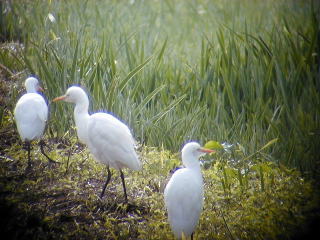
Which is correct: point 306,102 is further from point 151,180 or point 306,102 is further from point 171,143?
point 151,180

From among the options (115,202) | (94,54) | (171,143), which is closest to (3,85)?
(94,54)

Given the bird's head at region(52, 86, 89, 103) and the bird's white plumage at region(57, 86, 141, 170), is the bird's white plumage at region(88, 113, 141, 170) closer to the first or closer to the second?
the bird's white plumage at region(57, 86, 141, 170)

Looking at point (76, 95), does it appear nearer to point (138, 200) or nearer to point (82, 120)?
point (82, 120)

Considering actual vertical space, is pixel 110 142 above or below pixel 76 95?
below

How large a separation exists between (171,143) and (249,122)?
0.73 meters

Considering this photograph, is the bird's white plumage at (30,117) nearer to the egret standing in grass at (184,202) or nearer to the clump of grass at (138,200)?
the clump of grass at (138,200)

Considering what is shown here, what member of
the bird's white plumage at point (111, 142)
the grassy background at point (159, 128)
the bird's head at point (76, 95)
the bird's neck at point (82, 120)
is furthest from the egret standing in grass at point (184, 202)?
the bird's head at point (76, 95)

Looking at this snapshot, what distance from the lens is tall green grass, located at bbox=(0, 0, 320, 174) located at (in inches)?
198

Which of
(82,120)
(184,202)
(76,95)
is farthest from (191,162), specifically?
(76,95)

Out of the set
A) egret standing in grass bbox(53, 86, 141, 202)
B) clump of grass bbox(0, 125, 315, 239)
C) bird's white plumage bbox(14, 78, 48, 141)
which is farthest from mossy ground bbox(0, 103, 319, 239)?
bird's white plumage bbox(14, 78, 48, 141)

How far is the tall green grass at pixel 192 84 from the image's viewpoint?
16.5 ft

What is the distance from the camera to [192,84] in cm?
589

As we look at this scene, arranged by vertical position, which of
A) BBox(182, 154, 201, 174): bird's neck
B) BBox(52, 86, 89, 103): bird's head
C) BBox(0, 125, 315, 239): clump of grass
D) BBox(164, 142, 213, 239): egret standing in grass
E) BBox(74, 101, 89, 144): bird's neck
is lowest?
BBox(0, 125, 315, 239): clump of grass

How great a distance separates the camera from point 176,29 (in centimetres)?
916
